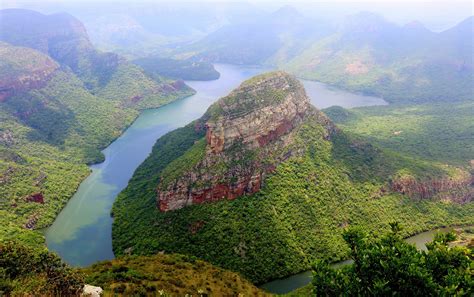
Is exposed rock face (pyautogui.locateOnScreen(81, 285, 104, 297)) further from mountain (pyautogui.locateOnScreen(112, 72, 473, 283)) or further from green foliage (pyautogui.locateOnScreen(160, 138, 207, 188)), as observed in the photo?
green foliage (pyautogui.locateOnScreen(160, 138, 207, 188))

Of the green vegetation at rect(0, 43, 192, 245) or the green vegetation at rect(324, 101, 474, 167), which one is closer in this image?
the green vegetation at rect(0, 43, 192, 245)

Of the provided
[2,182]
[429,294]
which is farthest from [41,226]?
[429,294]

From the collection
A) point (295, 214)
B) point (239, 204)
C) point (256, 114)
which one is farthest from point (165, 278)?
point (256, 114)

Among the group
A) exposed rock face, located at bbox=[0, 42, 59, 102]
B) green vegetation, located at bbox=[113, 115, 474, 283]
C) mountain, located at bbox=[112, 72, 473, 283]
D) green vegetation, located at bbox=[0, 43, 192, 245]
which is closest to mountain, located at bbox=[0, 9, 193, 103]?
green vegetation, located at bbox=[0, 43, 192, 245]

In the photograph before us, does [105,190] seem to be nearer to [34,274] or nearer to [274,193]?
[274,193]

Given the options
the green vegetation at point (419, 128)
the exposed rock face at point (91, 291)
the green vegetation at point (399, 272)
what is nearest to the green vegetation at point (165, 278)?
the exposed rock face at point (91, 291)
